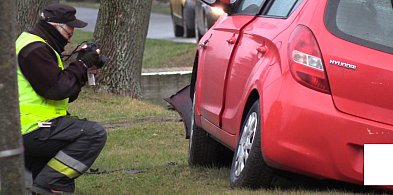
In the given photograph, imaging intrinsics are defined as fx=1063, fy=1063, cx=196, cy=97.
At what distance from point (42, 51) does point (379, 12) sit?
197cm

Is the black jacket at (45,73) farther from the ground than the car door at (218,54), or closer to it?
farther from the ground

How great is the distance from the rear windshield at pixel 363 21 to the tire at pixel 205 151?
2.18 metres

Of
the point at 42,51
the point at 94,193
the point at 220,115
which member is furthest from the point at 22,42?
the point at 220,115

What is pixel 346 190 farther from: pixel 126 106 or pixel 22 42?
pixel 126 106

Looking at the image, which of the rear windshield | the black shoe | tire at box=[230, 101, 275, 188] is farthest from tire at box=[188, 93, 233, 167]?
the rear windshield

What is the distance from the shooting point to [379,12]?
239 inches

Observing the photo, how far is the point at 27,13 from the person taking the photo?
12914 mm

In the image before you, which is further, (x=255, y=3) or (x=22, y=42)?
(x=255, y=3)

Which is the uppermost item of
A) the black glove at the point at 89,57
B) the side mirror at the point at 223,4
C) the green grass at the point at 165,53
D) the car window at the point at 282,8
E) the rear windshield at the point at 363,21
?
the rear windshield at the point at 363,21

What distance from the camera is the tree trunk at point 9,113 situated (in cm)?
447

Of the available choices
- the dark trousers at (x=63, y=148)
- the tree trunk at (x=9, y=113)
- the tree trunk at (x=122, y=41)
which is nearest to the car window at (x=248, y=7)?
the dark trousers at (x=63, y=148)

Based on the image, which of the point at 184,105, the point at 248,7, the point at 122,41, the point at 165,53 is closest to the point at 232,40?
the point at 248,7

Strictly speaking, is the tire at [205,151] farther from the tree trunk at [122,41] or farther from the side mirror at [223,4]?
the tree trunk at [122,41]

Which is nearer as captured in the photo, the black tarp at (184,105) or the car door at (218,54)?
the car door at (218,54)
